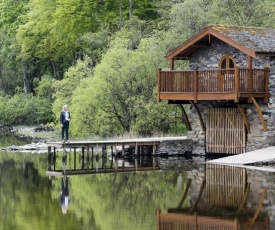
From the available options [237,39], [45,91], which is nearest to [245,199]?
[237,39]

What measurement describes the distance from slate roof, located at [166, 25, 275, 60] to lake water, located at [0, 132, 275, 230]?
5.40 metres

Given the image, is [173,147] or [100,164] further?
[173,147]

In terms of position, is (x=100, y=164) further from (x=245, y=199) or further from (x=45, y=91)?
(x=45, y=91)

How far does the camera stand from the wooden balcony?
119 ft

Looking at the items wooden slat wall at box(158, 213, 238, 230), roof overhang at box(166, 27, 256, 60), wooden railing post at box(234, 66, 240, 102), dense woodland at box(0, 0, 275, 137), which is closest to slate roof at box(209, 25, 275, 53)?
roof overhang at box(166, 27, 256, 60)

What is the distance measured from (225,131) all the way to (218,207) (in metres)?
15.2

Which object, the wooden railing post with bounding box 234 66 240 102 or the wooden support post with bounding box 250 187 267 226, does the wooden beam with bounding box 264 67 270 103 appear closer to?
the wooden railing post with bounding box 234 66 240 102

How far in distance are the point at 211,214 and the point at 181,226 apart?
67.4 inches

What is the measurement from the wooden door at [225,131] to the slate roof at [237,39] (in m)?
3.06

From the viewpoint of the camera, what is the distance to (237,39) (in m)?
37.1

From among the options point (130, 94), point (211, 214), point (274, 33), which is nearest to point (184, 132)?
point (130, 94)

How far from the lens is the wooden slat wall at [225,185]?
81.7 ft

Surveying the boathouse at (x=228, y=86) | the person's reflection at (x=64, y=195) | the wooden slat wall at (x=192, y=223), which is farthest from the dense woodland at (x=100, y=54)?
the wooden slat wall at (x=192, y=223)

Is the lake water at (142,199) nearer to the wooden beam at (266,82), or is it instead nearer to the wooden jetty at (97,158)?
the wooden jetty at (97,158)
